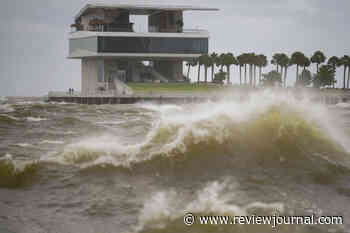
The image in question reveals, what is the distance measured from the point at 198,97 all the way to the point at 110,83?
3516 centimetres

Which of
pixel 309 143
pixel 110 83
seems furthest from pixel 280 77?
pixel 309 143

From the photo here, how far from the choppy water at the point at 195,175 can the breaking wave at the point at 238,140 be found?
0.03m

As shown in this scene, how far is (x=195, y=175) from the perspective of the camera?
40.0 ft

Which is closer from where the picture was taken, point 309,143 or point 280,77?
point 309,143

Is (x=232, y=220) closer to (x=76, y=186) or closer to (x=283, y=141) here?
(x=76, y=186)

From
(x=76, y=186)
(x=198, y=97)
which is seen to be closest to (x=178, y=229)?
(x=76, y=186)

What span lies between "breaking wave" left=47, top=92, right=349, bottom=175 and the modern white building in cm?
7837

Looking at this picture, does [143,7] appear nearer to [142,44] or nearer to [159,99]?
[142,44]

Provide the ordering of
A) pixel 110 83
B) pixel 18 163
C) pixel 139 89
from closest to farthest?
pixel 18 163 < pixel 139 89 < pixel 110 83

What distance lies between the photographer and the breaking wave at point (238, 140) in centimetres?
1323

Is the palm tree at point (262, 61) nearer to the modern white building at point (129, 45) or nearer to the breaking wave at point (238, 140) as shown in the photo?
the modern white building at point (129, 45)

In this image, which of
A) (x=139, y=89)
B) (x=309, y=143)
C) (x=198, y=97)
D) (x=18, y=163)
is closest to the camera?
(x=18, y=163)

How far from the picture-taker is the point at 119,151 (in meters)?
13.8

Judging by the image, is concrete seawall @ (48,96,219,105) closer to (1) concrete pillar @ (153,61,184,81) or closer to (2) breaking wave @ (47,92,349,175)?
(1) concrete pillar @ (153,61,184,81)
